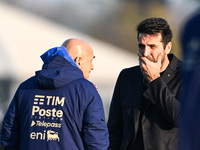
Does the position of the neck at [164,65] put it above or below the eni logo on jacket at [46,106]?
above

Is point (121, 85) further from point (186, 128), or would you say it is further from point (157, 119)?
point (186, 128)

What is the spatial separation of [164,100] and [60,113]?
0.74m

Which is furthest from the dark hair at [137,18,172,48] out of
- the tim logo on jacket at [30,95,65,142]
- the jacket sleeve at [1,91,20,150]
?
the jacket sleeve at [1,91,20,150]

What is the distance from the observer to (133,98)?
3.00 metres

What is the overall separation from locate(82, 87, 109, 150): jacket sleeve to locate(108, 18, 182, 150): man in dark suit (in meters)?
0.26

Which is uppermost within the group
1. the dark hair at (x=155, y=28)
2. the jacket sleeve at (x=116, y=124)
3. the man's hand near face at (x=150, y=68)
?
the dark hair at (x=155, y=28)

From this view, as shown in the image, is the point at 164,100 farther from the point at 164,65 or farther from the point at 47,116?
the point at 47,116

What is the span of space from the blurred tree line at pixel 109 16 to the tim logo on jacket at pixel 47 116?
5.39m

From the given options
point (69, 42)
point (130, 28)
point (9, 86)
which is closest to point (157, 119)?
point (69, 42)

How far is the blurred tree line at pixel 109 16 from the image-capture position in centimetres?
808

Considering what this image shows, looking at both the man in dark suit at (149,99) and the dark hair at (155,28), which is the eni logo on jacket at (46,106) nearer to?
the man in dark suit at (149,99)

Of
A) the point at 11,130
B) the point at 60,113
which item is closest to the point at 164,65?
the point at 60,113

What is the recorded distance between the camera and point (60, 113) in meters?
2.69

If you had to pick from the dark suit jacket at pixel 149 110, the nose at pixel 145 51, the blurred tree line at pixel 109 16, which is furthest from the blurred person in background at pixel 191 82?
the blurred tree line at pixel 109 16
